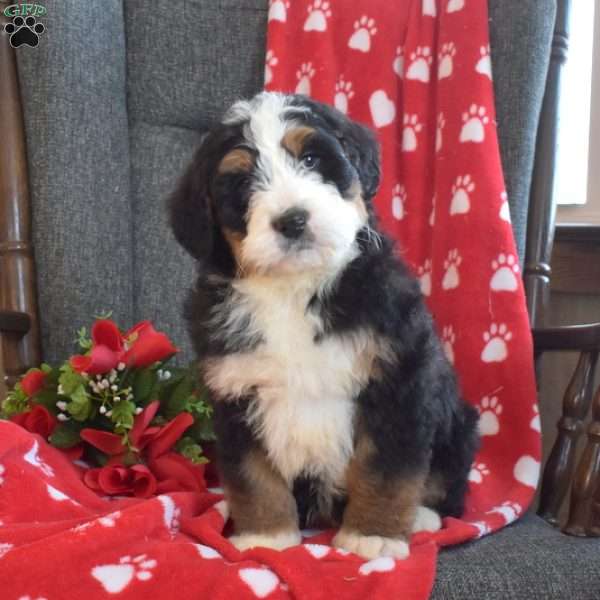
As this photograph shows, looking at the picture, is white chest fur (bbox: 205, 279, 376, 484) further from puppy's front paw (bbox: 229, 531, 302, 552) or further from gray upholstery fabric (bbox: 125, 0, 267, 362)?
gray upholstery fabric (bbox: 125, 0, 267, 362)

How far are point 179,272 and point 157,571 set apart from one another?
50.8 inches

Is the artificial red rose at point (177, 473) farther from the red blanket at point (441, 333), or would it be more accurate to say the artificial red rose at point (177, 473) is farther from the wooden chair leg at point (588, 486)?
the wooden chair leg at point (588, 486)

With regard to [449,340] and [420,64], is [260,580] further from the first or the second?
[420,64]

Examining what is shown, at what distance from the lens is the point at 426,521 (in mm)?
1612

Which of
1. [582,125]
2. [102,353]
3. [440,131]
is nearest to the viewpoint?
[102,353]

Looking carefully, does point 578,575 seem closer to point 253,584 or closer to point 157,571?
point 253,584

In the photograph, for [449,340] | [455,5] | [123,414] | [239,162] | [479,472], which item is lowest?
[479,472]

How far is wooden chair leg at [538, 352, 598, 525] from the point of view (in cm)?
172

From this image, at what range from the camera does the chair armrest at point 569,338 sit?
170cm

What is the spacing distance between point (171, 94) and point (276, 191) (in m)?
1.13

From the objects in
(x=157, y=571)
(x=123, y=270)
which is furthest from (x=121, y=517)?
(x=123, y=270)

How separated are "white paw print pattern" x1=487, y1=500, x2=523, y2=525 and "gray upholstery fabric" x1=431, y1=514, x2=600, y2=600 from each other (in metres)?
0.19

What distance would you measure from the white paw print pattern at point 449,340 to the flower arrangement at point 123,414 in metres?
0.73

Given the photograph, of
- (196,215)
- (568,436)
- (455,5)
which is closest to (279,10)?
(455,5)
